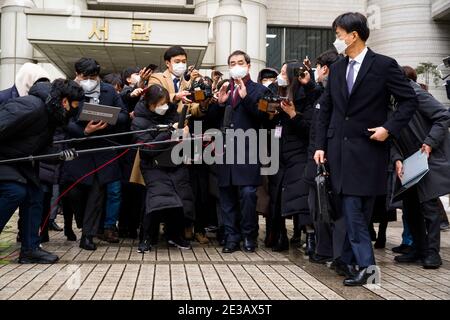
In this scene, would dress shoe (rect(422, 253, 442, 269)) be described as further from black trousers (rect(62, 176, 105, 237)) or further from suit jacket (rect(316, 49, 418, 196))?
black trousers (rect(62, 176, 105, 237))

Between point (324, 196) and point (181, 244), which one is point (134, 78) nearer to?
point (181, 244)

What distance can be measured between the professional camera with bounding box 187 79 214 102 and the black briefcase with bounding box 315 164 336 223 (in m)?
1.66

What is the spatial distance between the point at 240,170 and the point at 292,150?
594mm

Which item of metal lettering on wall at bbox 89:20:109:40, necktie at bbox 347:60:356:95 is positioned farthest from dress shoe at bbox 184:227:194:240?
metal lettering on wall at bbox 89:20:109:40

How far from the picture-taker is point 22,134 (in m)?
4.69

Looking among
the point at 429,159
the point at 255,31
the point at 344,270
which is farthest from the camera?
the point at 255,31

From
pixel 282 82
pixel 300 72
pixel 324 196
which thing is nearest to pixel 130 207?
pixel 282 82

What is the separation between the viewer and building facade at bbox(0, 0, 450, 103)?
12258 mm

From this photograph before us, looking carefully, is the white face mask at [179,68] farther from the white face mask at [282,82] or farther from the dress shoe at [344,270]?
the dress shoe at [344,270]

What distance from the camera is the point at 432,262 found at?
5000mm

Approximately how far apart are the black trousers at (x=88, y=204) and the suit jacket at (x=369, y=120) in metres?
2.70

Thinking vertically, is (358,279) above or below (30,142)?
below

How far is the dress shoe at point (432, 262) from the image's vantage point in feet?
16.4
